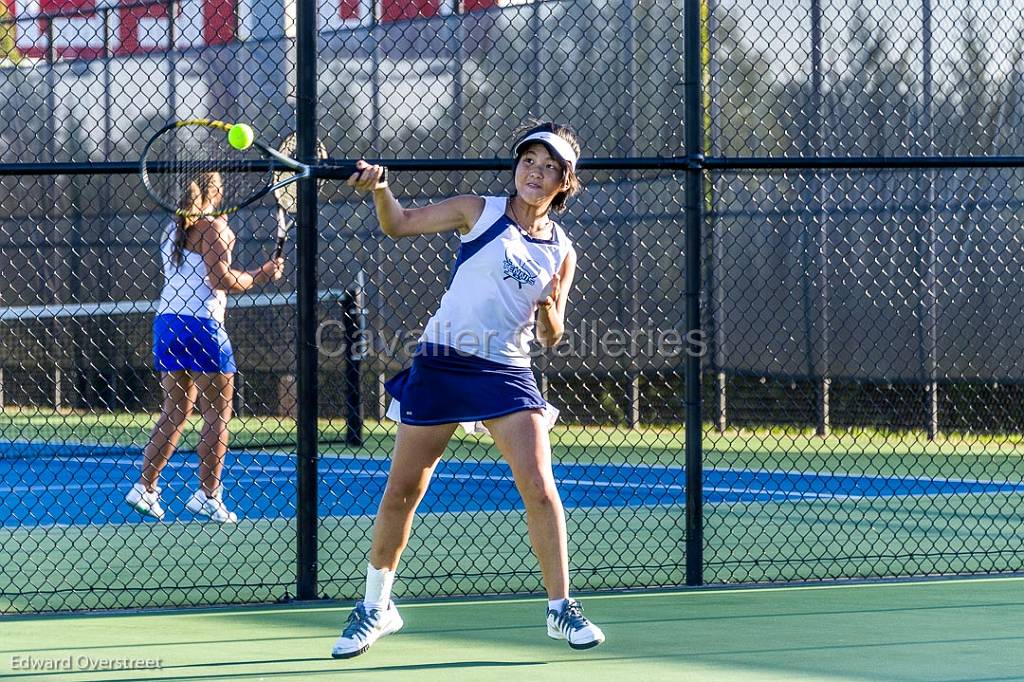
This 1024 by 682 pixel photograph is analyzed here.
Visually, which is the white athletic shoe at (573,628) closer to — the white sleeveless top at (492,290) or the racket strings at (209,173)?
the white sleeveless top at (492,290)

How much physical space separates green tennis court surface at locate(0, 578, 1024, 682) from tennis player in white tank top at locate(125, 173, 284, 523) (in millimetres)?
1705

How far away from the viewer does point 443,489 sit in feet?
29.0

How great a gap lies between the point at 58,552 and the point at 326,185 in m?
7.26

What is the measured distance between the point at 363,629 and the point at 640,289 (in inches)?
318

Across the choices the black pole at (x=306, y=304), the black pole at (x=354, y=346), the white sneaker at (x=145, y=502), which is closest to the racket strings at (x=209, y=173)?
the black pole at (x=306, y=304)

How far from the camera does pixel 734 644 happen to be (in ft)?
14.1

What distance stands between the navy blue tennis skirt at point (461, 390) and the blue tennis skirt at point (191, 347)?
256 centimetres

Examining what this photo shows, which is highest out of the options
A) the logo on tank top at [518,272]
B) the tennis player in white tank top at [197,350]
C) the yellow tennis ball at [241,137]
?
the yellow tennis ball at [241,137]

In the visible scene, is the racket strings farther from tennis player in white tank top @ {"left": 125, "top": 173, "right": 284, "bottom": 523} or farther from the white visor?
tennis player in white tank top @ {"left": 125, "top": 173, "right": 284, "bottom": 523}

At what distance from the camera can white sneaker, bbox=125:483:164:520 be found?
21.6 feet

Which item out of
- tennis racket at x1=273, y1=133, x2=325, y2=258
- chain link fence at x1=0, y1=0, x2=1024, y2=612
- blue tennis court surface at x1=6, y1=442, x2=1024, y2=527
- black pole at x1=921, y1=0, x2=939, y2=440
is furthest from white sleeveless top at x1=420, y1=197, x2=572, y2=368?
black pole at x1=921, y1=0, x2=939, y2=440

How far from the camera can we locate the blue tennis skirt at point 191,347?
256 inches

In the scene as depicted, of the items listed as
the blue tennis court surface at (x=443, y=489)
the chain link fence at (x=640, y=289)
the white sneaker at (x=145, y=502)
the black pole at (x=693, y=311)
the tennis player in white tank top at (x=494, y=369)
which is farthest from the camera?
the chain link fence at (x=640, y=289)

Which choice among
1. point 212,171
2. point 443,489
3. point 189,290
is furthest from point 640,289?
point 212,171
